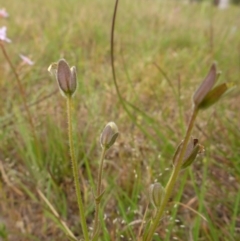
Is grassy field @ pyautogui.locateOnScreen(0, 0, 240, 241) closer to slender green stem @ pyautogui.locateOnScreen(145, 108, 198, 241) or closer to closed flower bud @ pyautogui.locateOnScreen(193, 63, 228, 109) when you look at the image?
slender green stem @ pyautogui.locateOnScreen(145, 108, 198, 241)

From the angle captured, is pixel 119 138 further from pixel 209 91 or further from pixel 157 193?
pixel 209 91

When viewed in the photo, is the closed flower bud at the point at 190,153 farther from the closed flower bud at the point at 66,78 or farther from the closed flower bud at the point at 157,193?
the closed flower bud at the point at 66,78

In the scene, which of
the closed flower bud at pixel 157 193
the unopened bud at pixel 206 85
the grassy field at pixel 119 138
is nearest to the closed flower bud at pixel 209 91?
the unopened bud at pixel 206 85

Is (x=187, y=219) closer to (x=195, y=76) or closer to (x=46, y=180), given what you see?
(x=46, y=180)

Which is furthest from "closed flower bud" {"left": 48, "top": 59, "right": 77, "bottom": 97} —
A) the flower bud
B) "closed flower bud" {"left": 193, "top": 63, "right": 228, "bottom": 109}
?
"closed flower bud" {"left": 193, "top": 63, "right": 228, "bottom": 109}

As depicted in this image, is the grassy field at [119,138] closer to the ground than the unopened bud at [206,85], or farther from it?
closer to the ground

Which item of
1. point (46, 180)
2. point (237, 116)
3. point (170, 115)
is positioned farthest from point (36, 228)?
point (237, 116)
